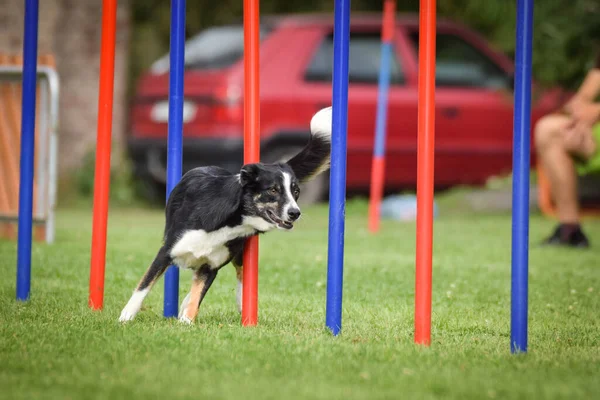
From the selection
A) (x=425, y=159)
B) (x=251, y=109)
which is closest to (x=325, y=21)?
(x=251, y=109)

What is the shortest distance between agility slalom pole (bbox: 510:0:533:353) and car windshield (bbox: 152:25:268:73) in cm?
731

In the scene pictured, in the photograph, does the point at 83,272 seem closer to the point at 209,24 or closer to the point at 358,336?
the point at 358,336

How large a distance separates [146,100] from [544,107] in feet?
16.9

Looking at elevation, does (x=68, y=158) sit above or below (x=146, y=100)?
below

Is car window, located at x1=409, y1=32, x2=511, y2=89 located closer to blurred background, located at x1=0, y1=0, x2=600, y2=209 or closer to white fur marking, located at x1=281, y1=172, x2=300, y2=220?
blurred background, located at x1=0, y1=0, x2=600, y2=209

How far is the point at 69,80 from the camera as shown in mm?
13312

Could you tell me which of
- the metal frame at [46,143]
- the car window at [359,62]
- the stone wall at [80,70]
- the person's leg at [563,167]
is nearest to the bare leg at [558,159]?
the person's leg at [563,167]

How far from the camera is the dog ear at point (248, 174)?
452 cm

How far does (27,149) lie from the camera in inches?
210

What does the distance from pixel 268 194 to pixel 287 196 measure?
0.09 metres

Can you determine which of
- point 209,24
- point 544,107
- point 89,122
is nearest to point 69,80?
point 89,122

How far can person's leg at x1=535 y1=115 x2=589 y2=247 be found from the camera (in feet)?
29.2

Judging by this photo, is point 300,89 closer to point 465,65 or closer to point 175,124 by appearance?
point 465,65

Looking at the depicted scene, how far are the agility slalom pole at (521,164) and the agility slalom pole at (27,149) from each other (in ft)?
8.58
